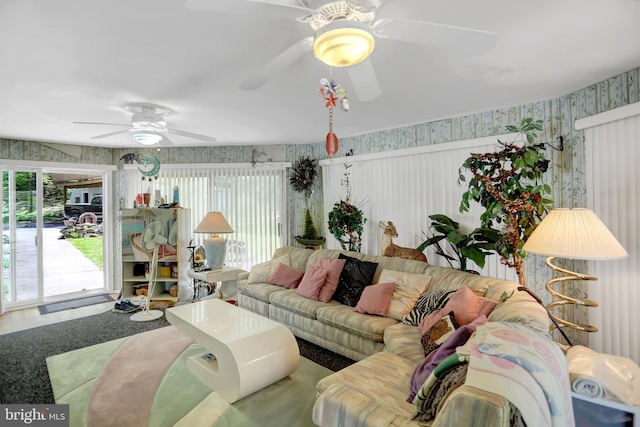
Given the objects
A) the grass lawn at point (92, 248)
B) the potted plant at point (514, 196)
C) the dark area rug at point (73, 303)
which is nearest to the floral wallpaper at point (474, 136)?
the potted plant at point (514, 196)

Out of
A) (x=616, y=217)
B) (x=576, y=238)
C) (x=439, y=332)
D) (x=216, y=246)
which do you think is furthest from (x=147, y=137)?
(x=616, y=217)

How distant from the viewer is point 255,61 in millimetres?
2188

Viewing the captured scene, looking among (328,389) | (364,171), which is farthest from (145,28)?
(364,171)

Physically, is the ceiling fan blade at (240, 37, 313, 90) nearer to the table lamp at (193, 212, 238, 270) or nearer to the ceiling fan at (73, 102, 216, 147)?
the ceiling fan at (73, 102, 216, 147)

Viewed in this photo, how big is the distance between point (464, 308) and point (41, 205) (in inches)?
235

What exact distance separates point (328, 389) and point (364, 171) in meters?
3.28

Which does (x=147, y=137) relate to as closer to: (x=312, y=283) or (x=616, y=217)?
(x=312, y=283)

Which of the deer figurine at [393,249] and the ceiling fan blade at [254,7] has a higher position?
the ceiling fan blade at [254,7]

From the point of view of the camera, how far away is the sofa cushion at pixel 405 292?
9.44 ft

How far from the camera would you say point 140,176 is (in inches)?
216

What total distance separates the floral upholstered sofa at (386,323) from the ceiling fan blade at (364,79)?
141 cm

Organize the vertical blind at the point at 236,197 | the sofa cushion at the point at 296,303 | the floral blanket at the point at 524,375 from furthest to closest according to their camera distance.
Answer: the vertical blind at the point at 236,197 → the sofa cushion at the point at 296,303 → the floral blanket at the point at 524,375

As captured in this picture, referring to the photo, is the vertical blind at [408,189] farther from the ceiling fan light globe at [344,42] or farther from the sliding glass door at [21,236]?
the sliding glass door at [21,236]

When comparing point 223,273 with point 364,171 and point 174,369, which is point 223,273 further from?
point 364,171
